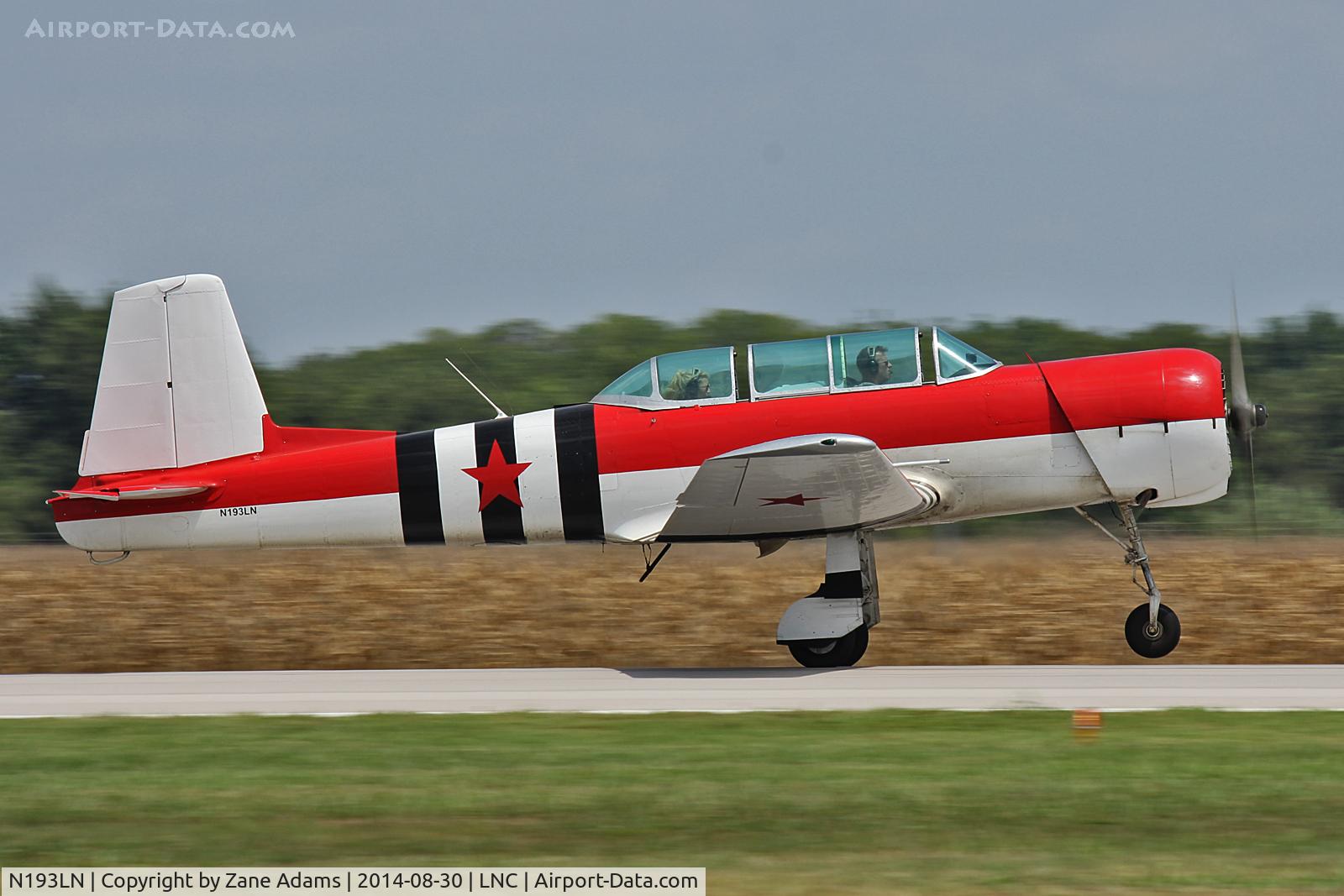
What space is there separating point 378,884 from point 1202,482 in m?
7.53

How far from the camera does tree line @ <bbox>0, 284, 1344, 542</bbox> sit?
91.0 feet

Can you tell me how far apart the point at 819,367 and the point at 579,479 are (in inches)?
81.1

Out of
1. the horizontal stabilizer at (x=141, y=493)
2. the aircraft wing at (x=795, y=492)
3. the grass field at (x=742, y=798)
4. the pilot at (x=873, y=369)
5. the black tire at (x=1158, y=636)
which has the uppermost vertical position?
the pilot at (x=873, y=369)

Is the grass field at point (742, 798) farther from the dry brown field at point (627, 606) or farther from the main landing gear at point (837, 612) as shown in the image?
the dry brown field at point (627, 606)

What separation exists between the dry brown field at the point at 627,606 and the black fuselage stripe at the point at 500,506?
6.76ft

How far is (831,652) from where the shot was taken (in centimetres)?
1098

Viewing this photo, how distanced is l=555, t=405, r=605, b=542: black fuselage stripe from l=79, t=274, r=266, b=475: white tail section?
8.49 feet

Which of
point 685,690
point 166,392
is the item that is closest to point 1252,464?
point 685,690

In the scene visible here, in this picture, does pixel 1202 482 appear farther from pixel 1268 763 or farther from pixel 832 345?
pixel 1268 763

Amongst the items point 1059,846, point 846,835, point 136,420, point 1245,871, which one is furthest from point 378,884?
point 136,420

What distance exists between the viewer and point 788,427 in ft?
34.5

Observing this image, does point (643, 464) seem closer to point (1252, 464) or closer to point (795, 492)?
point (795, 492)

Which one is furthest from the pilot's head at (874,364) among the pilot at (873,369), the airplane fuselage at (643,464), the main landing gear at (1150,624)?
the main landing gear at (1150,624)

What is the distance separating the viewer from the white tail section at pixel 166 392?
11266mm
